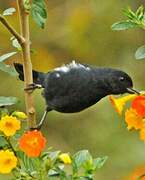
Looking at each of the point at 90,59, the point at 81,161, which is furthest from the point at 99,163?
the point at 90,59

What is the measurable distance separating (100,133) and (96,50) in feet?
2.59

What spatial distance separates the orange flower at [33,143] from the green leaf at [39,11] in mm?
334

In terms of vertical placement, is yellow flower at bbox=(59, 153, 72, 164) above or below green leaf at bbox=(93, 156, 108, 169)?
above

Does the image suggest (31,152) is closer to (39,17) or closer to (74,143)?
(39,17)

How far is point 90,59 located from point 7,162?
449 cm

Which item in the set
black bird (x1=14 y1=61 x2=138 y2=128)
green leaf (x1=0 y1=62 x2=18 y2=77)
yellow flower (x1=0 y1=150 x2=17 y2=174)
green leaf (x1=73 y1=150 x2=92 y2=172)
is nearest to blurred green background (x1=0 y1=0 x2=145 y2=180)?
black bird (x1=14 y1=61 x2=138 y2=128)

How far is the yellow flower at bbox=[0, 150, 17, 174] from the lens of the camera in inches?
75.7

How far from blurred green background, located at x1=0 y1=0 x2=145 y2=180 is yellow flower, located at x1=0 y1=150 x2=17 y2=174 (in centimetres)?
348

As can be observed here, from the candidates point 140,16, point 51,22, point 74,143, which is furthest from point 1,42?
point 140,16

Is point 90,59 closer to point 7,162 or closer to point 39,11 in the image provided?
point 39,11

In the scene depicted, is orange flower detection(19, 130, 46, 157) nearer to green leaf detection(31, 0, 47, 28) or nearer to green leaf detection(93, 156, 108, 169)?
green leaf detection(93, 156, 108, 169)

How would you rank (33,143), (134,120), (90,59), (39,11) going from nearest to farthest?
1. (33,143)
2. (134,120)
3. (39,11)
4. (90,59)

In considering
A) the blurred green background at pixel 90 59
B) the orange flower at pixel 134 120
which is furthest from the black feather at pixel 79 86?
the blurred green background at pixel 90 59

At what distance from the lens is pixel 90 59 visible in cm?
638
